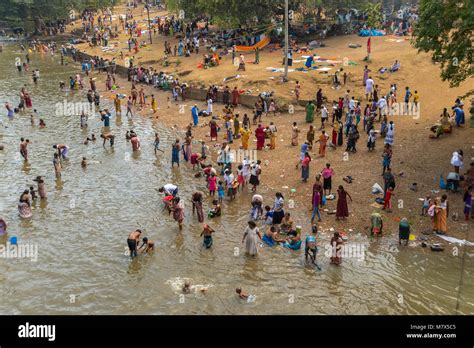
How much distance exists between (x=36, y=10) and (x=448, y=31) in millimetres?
66155

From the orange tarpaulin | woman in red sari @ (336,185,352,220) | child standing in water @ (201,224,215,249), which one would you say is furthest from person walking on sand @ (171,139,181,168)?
the orange tarpaulin

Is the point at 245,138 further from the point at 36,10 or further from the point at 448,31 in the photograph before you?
the point at 36,10

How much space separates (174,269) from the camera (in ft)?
49.1

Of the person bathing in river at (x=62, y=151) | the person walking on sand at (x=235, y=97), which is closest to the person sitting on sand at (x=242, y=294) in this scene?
the person bathing in river at (x=62, y=151)

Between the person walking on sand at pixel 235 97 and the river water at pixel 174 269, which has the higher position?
the person walking on sand at pixel 235 97

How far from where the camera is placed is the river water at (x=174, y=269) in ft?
43.1

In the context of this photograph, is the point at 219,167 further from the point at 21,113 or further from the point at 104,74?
the point at 104,74

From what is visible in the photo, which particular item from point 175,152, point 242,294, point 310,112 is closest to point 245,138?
point 175,152

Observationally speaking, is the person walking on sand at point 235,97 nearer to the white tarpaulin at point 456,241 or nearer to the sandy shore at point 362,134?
the sandy shore at point 362,134

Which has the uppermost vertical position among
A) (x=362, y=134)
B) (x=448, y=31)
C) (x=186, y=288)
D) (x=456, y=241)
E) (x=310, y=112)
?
(x=448, y=31)

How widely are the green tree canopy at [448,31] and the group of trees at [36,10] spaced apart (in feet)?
201

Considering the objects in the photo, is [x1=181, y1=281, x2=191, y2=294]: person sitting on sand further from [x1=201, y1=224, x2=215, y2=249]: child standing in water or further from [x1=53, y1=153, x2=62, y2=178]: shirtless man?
[x1=53, y1=153, x2=62, y2=178]: shirtless man

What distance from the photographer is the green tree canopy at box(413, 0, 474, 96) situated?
1802cm

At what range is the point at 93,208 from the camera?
19516 millimetres
